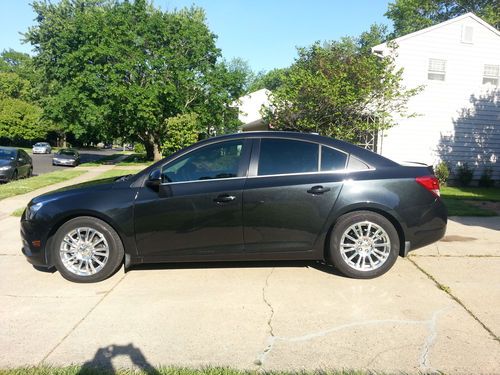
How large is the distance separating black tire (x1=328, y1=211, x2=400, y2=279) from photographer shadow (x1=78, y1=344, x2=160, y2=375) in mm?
2376

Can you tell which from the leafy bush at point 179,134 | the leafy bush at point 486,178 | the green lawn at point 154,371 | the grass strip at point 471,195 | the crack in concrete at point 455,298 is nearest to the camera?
the green lawn at point 154,371

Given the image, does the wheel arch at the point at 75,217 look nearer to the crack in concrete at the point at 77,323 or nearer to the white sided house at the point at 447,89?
the crack in concrete at the point at 77,323

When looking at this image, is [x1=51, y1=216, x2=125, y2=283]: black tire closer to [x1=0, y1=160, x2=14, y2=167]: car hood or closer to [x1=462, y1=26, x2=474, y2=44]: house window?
[x1=0, y1=160, x2=14, y2=167]: car hood

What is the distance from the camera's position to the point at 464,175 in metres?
15.2

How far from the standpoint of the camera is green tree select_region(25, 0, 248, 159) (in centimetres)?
2638

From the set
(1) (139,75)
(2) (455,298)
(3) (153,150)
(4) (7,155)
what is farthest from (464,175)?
(3) (153,150)

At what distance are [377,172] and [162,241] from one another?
2534 mm

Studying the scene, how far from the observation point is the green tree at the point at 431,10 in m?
35.9

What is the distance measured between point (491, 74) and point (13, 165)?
18.9 m

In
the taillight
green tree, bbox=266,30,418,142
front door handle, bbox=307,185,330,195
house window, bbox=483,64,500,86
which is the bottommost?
front door handle, bbox=307,185,330,195

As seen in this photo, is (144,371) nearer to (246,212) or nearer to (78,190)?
(246,212)

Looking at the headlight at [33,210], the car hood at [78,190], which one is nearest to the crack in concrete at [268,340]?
the car hood at [78,190]

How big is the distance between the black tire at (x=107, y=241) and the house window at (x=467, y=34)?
15177 mm

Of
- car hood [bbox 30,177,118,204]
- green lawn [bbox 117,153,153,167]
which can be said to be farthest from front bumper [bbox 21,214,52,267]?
green lawn [bbox 117,153,153,167]
